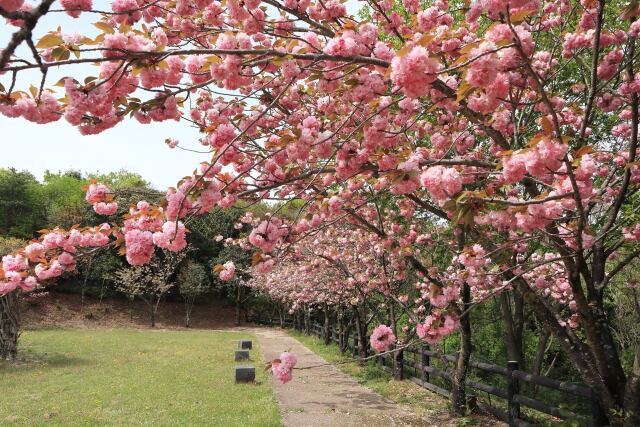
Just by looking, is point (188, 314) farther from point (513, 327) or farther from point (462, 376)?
point (462, 376)

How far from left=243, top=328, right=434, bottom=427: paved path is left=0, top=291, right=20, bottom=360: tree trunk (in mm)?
7029

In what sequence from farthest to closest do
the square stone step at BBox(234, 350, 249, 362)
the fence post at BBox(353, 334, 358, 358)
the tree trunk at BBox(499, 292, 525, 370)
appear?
the fence post at BBox(353, 334, 358, 358) → the square stone step at BBox(234, 350, 249, 362) → the tree trunk at BBox(499, 292, 525, 370)

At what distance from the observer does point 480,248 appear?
4.68 metres

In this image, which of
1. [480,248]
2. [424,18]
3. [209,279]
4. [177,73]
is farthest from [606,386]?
[209,279]

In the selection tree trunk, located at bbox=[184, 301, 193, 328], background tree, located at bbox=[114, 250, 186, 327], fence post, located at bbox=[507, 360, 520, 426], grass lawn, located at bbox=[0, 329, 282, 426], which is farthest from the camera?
tree trunk, located at bbox=[184, 301, 193, 328]

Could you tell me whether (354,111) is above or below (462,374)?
above

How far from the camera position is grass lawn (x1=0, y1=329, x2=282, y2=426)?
643 cm

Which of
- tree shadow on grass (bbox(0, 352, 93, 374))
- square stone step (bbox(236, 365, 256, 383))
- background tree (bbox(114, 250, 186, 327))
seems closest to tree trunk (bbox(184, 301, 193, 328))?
background tree (bbox(114, 250, 186, 327))

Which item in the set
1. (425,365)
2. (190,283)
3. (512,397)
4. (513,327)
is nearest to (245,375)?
(425,365)

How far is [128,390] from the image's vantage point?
8.41m

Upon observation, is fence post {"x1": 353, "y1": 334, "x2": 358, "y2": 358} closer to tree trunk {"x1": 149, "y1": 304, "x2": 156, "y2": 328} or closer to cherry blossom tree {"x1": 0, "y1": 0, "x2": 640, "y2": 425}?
cherry blossom tree {"x1": 0, "y1": 0, "x2": 640, "y2": 425}

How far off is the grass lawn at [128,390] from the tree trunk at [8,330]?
43 centimetres

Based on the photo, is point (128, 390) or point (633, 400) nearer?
point (633, 400)

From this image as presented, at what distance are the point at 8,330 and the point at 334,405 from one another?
8.90 meters
